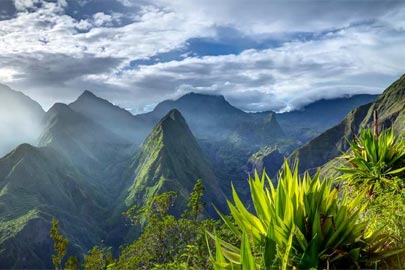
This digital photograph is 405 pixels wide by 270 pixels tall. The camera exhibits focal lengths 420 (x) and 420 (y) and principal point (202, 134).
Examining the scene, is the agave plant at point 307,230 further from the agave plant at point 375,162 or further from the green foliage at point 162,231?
the green foliage at point 162,231

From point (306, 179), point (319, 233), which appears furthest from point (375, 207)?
point (319, 233)

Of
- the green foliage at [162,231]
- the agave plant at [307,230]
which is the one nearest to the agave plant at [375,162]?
the agave plant at [307,230]

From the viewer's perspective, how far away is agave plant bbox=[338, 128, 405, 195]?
9.30 meters

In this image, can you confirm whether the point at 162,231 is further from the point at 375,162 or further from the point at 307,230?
the point at 307,230

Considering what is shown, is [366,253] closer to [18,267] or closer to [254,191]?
[254,191]

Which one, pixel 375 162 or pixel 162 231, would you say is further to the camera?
pixel 162 231

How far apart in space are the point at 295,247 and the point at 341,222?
0.71 meters

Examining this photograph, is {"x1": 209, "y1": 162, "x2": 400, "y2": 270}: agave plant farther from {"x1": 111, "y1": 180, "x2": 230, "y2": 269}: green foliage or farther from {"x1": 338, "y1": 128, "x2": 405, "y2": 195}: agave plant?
{"x1": 111, "y1": 180, "x2": 230, "y2": 269}: green foliage

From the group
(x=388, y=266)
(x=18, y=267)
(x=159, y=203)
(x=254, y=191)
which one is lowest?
(x=18, y=267)

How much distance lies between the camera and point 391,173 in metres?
9.06

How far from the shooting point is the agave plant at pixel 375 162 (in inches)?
366

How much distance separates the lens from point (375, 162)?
9.71m

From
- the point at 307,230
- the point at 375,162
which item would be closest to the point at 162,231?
the point at 375,162

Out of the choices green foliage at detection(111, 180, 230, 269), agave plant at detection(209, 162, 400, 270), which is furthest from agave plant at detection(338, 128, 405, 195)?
green foliage at detection(111, 180, 230, 269)
